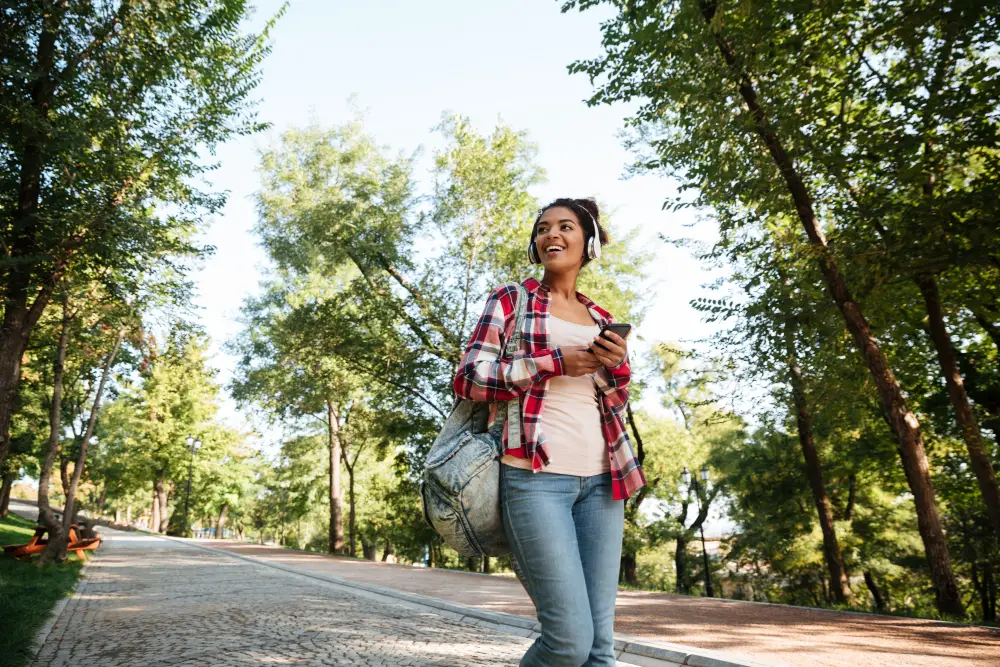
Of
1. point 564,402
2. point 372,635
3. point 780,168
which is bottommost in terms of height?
point 372,635

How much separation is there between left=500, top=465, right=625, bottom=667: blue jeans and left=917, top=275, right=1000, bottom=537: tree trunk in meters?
9.53

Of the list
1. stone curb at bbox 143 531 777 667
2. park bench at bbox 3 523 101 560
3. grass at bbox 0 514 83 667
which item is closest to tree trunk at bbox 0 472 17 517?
park bench at bbox 3 523 101 560

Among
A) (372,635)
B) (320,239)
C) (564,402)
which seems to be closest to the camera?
(564,402)

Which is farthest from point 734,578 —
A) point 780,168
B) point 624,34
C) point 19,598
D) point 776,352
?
point 19,598

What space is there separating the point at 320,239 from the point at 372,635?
1255cm

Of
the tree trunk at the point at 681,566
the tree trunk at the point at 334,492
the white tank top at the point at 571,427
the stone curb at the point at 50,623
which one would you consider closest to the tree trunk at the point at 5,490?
the tree trunk at the point at 334,492

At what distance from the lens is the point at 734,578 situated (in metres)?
25.5

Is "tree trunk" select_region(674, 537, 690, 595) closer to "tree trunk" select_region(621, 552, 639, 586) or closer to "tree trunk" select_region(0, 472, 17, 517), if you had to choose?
"tree trunk" select_region(621, 552, 639, 586)

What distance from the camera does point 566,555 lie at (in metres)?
2.08

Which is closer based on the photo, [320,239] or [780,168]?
[780,168]

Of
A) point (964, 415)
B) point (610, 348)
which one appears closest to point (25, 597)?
point (610, 348)

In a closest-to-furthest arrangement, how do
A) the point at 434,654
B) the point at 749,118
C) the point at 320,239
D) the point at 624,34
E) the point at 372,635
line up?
the point at 434,654 < the point at 372,635 < the point at 749,118 < the point at 624,34 < the point at 320,239

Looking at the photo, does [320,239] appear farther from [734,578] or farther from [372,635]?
[734,578]

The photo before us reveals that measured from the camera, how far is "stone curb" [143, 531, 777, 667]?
589 centimetres
